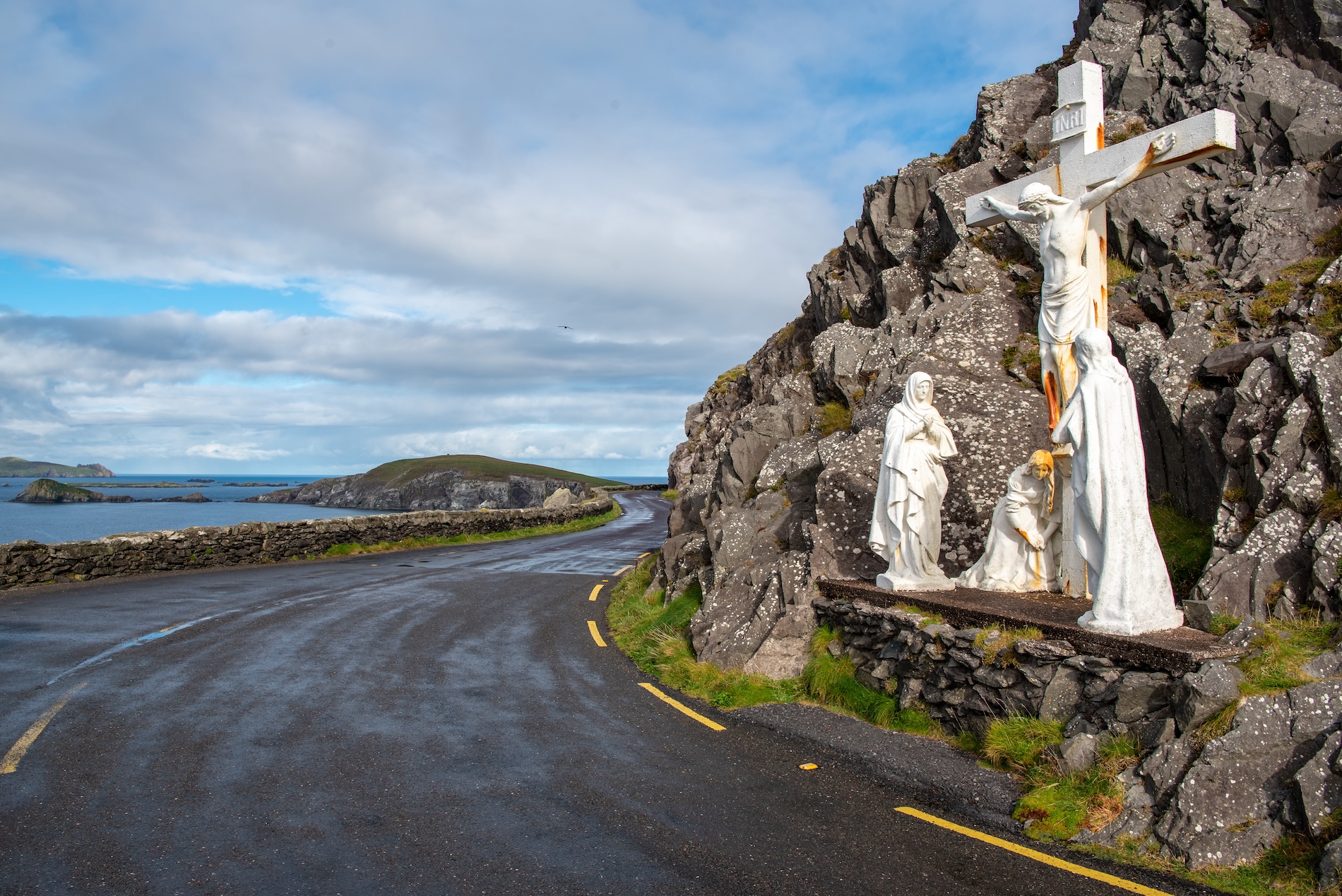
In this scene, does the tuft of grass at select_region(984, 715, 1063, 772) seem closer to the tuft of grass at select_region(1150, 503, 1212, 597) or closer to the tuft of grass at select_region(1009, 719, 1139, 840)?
the tuft of grass at select_region(1009, 719, 1139, 840)

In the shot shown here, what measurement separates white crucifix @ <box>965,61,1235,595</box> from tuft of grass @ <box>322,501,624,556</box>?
20.6 m

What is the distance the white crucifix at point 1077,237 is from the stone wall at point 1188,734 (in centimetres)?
186

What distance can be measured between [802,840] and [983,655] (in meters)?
2.64

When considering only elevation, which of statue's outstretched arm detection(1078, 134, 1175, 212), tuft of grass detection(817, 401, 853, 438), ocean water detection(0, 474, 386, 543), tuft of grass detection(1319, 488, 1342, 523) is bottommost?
ocean water detection(0, 474, 386, 543)

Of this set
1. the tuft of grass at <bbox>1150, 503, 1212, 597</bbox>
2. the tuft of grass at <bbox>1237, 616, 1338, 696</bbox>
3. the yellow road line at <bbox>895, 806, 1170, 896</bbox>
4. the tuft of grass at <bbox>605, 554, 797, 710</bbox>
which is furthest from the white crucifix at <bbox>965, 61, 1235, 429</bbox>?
the yellow road line at <bbox>895, 806, 1170, 896</bbox>

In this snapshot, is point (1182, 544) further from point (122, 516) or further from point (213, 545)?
point (122, 516)

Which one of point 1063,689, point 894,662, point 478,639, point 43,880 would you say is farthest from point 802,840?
point 478,639

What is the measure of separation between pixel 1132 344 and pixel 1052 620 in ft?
16.2

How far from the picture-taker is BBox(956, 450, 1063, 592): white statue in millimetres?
8617

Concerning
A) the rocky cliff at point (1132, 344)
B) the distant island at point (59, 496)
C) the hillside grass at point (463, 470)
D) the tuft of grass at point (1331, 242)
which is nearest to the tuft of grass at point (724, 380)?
the rocky cliff at point (1132, 344)

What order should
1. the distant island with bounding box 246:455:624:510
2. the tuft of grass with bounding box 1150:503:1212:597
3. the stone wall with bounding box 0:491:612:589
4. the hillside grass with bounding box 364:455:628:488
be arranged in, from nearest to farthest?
the tuft of grass with bounding box 1150:503:1212:597 → the stone wall with bounding box 0:491:612:589 → the distant island with bounding box 246:455:624:510 → the hillside grass with bounding box 364:455:628:488

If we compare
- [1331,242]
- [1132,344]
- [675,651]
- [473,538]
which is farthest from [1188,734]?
[473,538]

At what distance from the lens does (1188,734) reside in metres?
5.50

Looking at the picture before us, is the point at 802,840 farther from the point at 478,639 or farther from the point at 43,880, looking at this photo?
the point at 478,639
